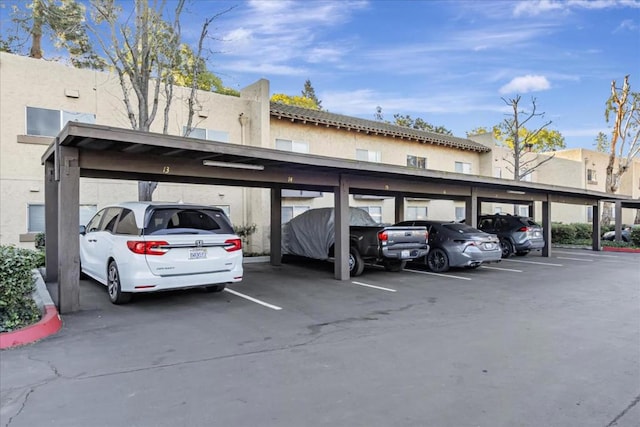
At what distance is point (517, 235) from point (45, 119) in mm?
15961

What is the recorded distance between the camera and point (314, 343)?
5.26 metres

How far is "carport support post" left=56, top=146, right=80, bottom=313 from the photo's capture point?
6664 millimetres

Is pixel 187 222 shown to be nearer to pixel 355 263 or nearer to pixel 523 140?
pixel 355 263

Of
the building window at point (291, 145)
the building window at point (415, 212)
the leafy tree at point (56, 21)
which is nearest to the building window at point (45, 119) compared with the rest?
the leafy tree at point (56, 21)

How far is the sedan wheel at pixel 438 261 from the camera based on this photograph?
11.8 meters

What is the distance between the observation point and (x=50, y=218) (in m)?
8.89

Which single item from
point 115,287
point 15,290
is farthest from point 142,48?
point 15,290

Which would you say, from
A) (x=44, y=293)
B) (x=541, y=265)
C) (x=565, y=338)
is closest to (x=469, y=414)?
(x=565, y=338)

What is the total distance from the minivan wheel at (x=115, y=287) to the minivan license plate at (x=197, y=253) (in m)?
1.28

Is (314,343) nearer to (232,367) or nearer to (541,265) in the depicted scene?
(232,367)

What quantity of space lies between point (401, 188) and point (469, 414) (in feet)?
28.8

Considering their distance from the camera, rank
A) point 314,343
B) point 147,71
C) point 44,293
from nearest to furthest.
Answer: point 314,343, point 44,293, point 147,71

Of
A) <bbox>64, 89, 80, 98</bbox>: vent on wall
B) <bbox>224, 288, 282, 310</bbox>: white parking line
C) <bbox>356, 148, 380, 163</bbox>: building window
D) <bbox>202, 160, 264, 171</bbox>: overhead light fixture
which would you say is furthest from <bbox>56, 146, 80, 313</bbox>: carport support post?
<bbox>356, 148, 380, 163</bbox>: building window

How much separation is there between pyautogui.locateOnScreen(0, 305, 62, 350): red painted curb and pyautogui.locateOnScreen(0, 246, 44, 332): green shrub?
19 cm
